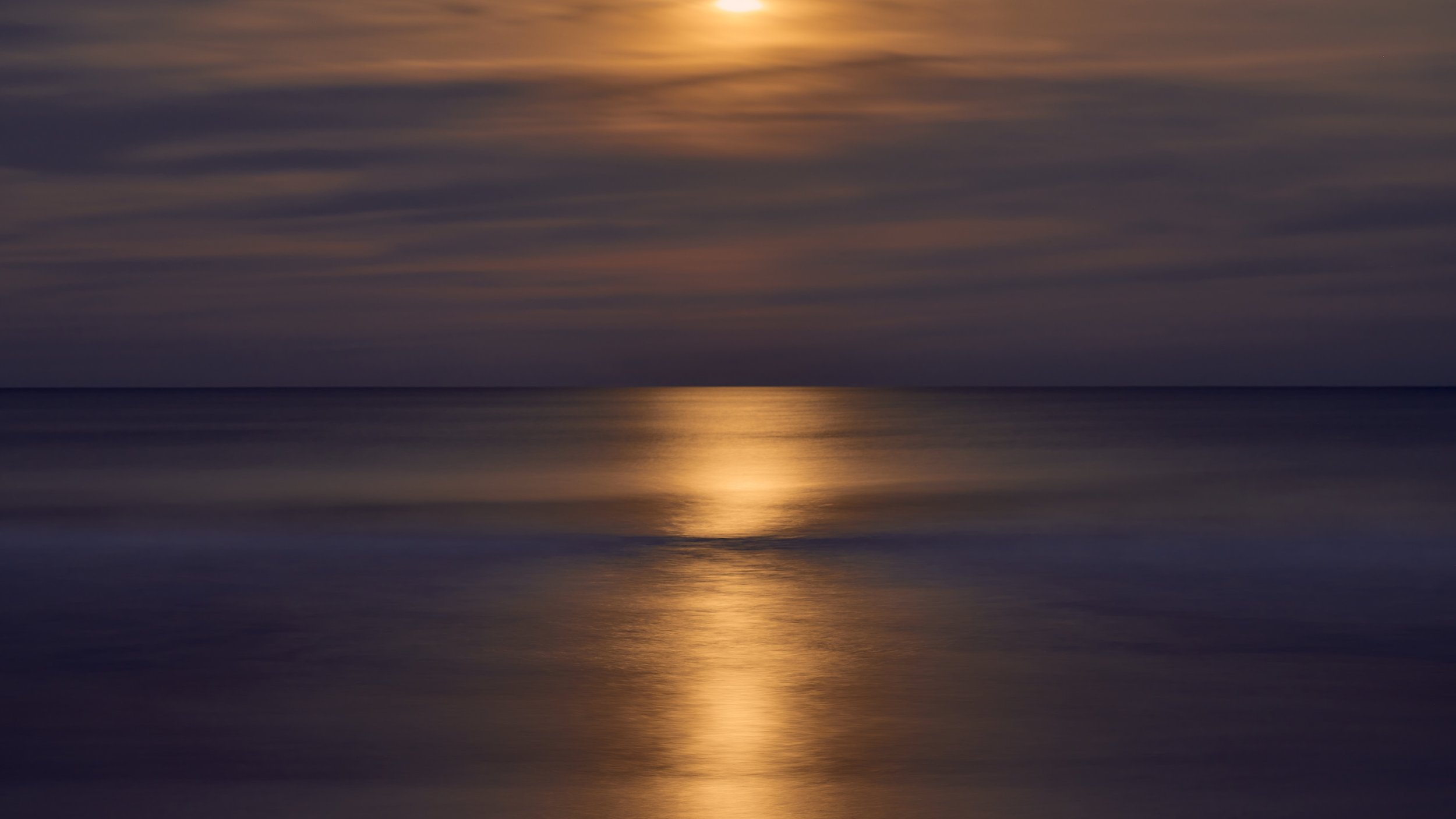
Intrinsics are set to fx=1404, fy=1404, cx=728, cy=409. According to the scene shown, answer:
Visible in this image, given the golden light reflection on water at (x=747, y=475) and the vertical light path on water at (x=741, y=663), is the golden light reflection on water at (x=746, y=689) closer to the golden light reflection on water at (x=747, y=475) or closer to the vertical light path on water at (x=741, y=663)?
the vertical light path on water at (x=741, y=663)

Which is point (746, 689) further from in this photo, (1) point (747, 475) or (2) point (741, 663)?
(1) point (747, 475)

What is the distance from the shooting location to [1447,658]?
1038 centimetres

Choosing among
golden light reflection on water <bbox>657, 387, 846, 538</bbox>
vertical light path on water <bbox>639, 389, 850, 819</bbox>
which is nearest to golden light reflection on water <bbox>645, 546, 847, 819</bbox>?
vertical light path on water <bbox>639, 389, 850, 819</bbox>

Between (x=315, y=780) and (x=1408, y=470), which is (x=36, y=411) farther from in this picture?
(x=315, y=780)

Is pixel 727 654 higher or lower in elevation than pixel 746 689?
higher

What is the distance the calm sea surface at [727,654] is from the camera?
273 inches

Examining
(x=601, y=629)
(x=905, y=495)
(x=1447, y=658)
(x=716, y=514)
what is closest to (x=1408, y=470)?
(x=905, y=495)

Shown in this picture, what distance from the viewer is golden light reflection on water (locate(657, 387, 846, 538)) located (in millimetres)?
21734

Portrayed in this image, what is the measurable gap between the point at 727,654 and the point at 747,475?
24.0 metres

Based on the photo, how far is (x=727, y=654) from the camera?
1049cm

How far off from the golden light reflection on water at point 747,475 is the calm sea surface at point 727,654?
0.28m

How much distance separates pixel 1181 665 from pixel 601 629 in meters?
4.52

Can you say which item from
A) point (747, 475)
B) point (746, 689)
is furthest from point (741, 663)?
point (747, 475)

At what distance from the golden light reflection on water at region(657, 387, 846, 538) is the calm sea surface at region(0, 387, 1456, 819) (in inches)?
11.2
